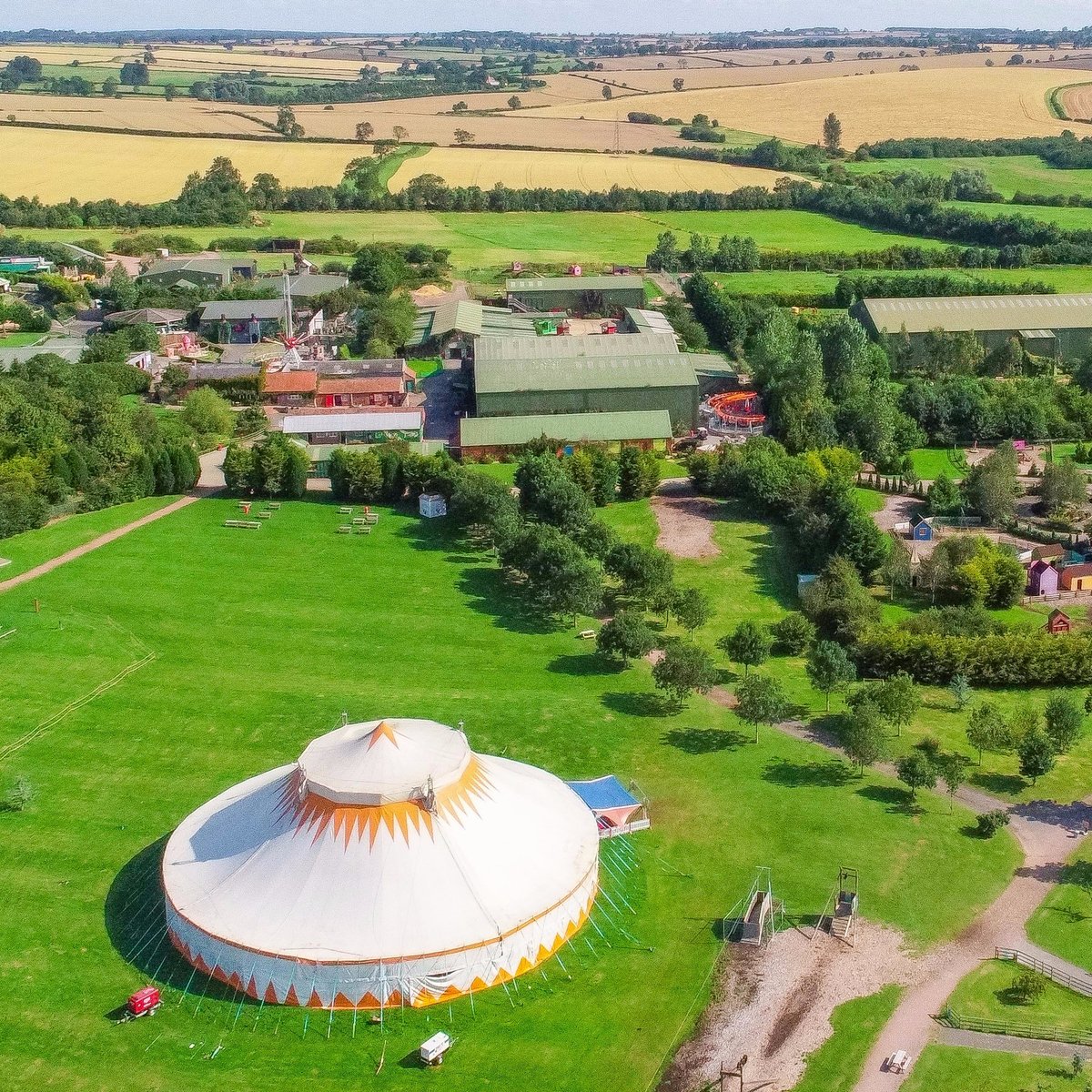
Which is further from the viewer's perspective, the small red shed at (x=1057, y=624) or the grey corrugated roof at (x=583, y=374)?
the grey corrugated roof at (x=583, y=374)

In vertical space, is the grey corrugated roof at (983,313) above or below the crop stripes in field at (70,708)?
above

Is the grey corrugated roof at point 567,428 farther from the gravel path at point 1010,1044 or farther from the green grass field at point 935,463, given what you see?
the gravel path at point 1010,1044

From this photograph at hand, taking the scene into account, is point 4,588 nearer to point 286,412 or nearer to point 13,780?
point 13,780

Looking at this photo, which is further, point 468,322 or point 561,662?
point 468,322

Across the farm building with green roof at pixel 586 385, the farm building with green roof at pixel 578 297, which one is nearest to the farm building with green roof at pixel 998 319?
the farm building with green roof at pixel 586 385

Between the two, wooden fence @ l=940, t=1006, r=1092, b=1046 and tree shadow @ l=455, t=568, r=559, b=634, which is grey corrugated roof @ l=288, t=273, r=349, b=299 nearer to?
tree shadow @ l=455, t=568, r=559, b=634

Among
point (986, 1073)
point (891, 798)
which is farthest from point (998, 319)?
point (986, 1073)

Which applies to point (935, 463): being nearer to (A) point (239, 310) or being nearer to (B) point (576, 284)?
(B) point (576, 284)
